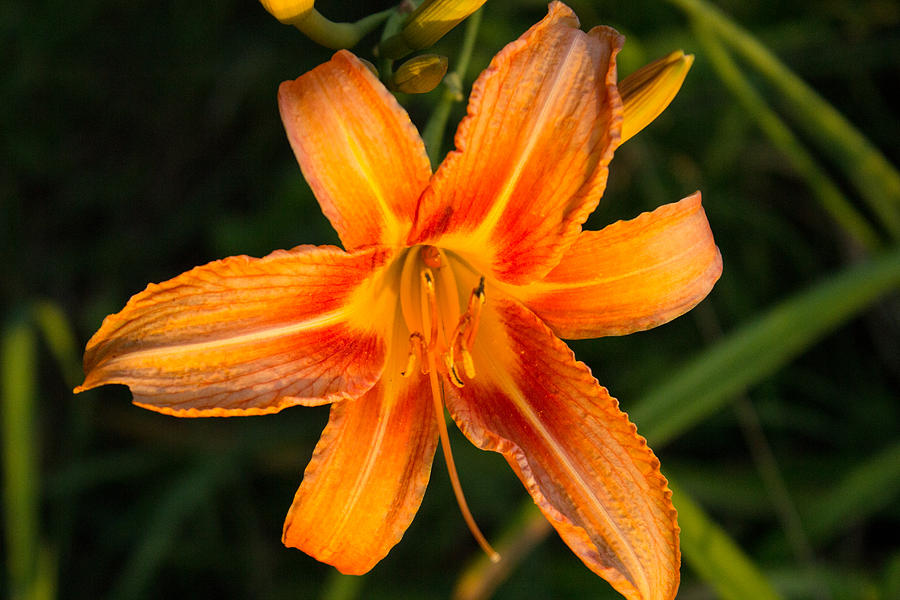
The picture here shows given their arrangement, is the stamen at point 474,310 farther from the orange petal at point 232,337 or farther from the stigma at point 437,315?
the orange petal at point 232,337

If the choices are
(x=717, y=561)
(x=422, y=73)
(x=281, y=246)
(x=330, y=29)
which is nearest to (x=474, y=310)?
(x=422, y=73)

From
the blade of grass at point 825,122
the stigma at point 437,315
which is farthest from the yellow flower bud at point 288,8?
the blade of grass at point 825,122

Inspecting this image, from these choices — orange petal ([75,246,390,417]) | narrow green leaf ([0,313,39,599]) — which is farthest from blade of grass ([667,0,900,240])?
narrow green leaf ([0,313,39,599])

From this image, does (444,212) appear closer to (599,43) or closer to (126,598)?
(599,43)

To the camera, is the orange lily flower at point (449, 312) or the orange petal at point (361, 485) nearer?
the orange lily flower at point (449, 312)

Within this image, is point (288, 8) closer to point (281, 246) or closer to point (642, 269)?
point (642, 269)

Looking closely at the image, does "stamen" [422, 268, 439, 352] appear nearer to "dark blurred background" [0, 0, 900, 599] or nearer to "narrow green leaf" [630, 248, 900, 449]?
"narrow green leaf" [630, 248, 900, 449]

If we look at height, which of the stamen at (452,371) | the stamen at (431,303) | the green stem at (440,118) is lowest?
the stamen at (452,371)
